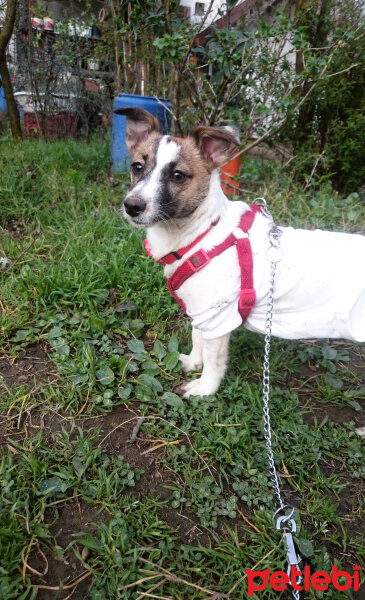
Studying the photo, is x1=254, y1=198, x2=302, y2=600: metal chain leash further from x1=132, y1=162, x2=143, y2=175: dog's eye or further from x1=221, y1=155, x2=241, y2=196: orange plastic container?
x1=221, y1=155, x2=241, y2=196: orange plastic container

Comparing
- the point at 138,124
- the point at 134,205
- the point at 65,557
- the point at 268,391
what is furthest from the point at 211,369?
the point at 138,124

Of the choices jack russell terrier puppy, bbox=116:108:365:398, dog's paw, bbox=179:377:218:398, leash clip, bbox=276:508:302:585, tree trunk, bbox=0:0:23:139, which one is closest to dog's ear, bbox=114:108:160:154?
jack russell terrier puppy, bbox=116:108:365:398

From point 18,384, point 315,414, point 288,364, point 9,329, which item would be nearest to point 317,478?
point 315,414

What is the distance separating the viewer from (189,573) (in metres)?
1.62

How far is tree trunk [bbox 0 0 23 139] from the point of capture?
495 cm

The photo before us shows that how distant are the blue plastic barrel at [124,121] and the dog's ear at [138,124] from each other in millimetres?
2724

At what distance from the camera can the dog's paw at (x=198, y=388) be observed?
245 centimetres

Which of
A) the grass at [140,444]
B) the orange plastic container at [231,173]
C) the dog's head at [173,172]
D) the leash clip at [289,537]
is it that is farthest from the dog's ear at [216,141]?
the orange plastic container at [231,173]

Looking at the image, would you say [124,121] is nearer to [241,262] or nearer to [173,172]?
[173,172]

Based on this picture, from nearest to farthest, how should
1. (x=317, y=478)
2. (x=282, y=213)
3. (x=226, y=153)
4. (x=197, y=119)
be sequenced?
1. (x=317, y=478)
2. (x=226, y=153)
3. (x=282, y=213)
4. (x=197, y=119)

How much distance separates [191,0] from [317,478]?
683 cm

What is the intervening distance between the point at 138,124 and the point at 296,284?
58.2 inches

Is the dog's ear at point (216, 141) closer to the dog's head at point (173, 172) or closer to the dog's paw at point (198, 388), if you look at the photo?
the dog's head at point (173, 172)

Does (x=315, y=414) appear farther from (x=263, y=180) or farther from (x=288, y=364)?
(x=263, y=180)
